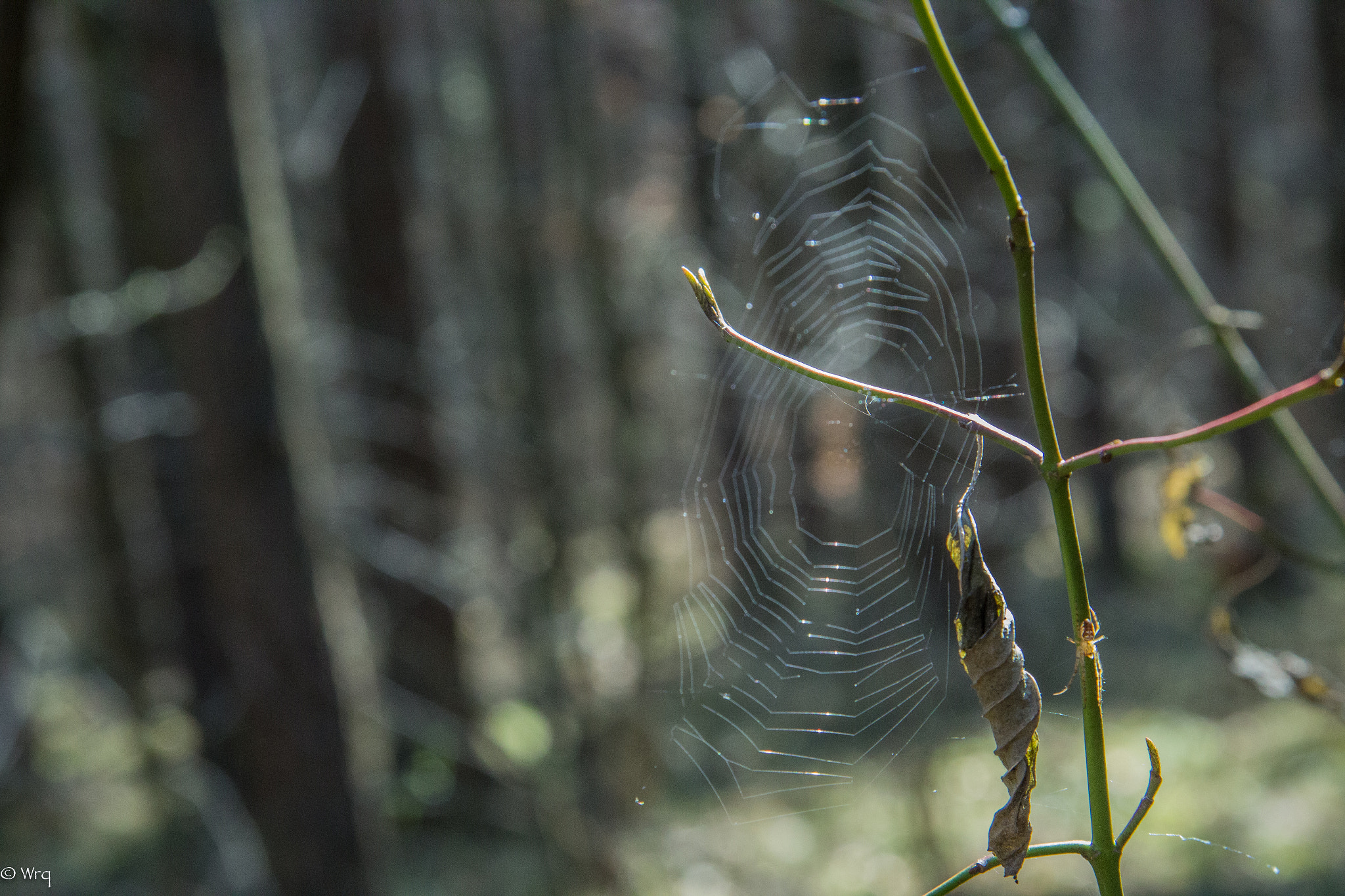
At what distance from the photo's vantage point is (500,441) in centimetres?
486

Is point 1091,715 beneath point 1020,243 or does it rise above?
beneath

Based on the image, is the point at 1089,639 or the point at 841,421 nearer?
the point at 1089,639

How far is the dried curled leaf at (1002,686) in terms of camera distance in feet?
1.71

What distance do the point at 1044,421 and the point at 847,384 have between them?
0.10 m

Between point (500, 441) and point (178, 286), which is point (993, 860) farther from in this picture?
point (500, 441)

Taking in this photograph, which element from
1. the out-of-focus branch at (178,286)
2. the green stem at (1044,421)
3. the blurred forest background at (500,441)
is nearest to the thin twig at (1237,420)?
the green stem at (1044,421)

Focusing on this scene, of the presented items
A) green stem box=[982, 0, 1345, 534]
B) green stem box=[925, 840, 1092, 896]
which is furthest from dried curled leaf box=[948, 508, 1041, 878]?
green stem box=[982, 0, 1345, 534]

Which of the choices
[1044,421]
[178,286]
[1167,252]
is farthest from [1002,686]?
[178,286]

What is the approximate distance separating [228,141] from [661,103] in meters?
4.99

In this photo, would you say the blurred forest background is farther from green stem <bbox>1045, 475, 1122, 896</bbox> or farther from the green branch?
the green branch

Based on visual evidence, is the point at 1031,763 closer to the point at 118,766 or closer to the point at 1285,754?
the point at 1285,754

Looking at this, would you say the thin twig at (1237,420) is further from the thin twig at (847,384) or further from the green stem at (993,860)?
the green stem at (993,860)

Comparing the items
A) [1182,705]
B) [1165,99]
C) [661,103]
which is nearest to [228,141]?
[661,103]

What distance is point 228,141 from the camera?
3.17 m
